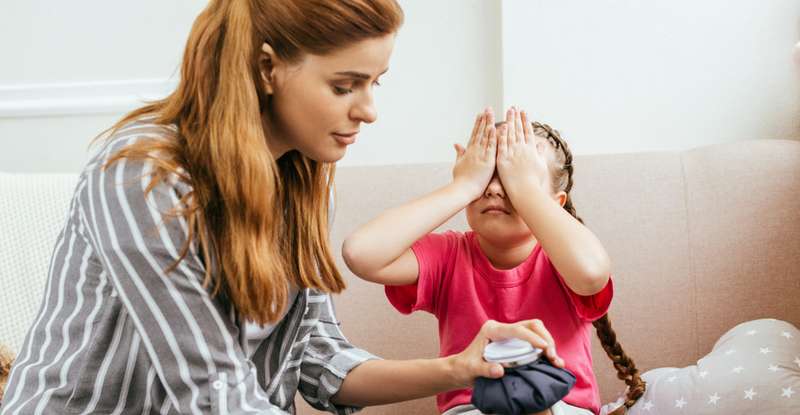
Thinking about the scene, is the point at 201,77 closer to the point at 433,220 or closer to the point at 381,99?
the point at 433,220

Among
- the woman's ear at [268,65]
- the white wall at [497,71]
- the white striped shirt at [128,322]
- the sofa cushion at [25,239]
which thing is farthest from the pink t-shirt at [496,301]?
the sofa cushion at [25,239]

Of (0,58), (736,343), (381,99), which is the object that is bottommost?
(736,343)

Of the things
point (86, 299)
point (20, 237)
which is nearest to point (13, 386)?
point (86, 299)

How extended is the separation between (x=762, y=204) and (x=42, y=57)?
1734 mm

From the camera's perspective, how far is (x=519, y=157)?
135cm

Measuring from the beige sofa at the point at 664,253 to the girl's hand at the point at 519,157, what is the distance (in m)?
0.31

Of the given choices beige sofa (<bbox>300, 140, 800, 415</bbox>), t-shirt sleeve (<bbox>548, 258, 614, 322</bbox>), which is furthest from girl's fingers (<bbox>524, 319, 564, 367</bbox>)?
beige sofa (<bbox>300, 140, 800, 415</bbox>)

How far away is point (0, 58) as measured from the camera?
221cm

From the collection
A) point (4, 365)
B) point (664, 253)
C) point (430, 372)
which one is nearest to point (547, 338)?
point (430, 372)

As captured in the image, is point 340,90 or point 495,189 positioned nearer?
point 340,90

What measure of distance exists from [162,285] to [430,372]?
40cm

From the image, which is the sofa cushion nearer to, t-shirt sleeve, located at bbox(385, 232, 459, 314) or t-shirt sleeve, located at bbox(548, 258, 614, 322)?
t-shirt sleeve, located at bbox(385, 232, 459, 314)

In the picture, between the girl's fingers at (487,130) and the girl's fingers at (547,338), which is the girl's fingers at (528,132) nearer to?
the girl's fingers at (487,130)

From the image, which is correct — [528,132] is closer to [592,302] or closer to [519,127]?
[519,127]
